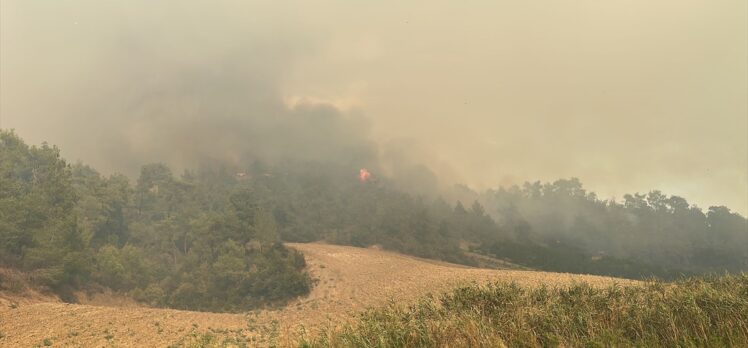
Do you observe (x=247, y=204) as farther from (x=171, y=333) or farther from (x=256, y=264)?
(x=171, y=333)

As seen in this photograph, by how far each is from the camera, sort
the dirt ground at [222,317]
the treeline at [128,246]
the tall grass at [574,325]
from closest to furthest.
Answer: the tall grass at [574,325] < the dirt ground at [222,317] < the treeline at [128,246]

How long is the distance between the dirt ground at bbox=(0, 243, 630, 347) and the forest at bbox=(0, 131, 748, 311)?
280 inches

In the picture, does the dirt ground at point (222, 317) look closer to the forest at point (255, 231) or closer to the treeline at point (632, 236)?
the forest at point (255, 231)

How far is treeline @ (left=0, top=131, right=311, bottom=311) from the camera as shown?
5097cm

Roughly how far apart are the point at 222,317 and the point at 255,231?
27923mm

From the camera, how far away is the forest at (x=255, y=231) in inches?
2211

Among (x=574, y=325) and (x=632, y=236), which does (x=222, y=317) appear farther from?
(x=632, y=236)

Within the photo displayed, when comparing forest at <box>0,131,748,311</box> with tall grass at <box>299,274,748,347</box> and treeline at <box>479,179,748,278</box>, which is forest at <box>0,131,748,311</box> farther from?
tall grass at <box>299,274,748,347</box>

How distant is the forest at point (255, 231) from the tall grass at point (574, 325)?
46540 millimetres

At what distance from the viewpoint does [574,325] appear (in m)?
14.7

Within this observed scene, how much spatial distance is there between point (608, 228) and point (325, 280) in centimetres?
14520

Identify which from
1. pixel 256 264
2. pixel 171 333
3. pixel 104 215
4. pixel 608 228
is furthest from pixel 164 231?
pixel 608 228

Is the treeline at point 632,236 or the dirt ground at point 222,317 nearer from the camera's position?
the dirt ground at point 222,317

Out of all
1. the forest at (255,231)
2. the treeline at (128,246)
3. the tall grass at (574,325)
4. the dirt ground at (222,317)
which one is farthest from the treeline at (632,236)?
the tall grass at (574,325)
